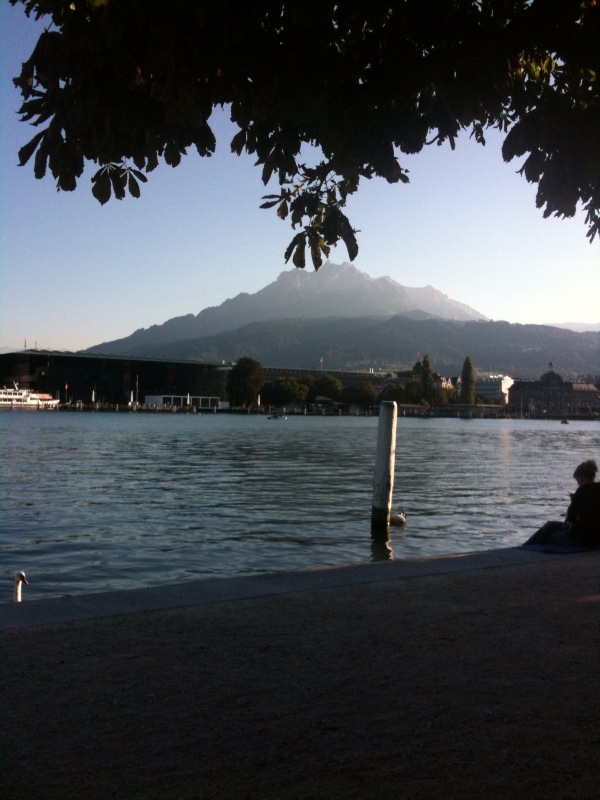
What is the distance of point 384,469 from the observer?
15.7 m

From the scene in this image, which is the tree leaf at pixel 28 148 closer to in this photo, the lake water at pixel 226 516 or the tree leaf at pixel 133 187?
the tree leaf at pixel 133 187

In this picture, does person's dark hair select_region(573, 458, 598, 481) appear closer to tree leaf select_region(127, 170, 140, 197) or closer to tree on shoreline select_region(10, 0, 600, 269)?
tree on shoreline select_region(10, 0, 600, 269)

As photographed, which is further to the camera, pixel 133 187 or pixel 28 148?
pixel 133 187

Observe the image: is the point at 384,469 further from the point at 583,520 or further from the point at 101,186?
the point at 101,186

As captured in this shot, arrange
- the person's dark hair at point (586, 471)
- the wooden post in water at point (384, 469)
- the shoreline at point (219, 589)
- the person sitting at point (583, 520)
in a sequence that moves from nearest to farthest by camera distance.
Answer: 1. the shoreline at point (219, 589)
2. the person sitting at point (583, 520)
3. the person's dark hair at point (586, 471)
4. the wooden post in water at point (384, 469)

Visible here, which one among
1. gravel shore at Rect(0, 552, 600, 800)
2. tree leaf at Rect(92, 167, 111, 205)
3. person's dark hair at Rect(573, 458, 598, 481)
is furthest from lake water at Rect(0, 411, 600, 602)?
tree leaf at Rect(92, 167, 111, 205)

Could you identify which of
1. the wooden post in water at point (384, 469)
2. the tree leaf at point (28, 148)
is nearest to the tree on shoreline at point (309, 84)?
the tree leaf at point (28, 148)

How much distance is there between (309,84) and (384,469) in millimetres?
11716

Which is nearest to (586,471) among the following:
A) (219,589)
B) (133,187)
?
(219,589)

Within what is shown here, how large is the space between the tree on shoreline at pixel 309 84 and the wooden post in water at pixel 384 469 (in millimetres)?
9480

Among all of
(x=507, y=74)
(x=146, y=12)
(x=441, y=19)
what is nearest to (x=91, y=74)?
(x=146, y=12)

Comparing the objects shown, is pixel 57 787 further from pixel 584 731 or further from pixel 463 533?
pixel 463 533

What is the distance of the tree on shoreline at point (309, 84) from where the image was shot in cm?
430

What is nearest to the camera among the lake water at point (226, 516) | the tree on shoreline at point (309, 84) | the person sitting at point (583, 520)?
the tree on shoreline at point (309, 84)
